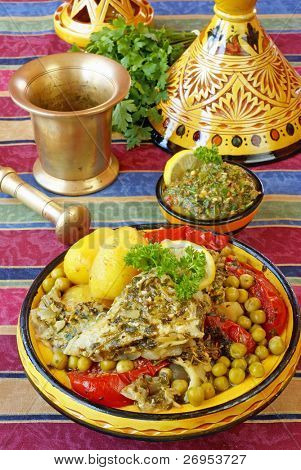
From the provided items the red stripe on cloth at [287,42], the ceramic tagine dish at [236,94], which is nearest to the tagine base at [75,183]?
the ceramic tagine dish at [236,94]

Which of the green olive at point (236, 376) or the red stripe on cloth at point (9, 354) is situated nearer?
the green olive at point (236, 376)

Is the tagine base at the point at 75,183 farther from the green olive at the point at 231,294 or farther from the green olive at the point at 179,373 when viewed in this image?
the green olive at the point at 179,373

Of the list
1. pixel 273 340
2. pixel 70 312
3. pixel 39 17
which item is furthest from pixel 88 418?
pixel 39 17

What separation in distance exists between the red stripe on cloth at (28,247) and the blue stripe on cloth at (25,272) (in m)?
0.02

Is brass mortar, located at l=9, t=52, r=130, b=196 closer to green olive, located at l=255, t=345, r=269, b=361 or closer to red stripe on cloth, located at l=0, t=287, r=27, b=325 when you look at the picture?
red stripe on cloth, located at l=0, t=287, r=27, b=325

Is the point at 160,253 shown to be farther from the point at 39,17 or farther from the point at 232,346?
the point at 39,17

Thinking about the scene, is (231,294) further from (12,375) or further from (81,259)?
(12,375)

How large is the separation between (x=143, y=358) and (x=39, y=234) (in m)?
0.74

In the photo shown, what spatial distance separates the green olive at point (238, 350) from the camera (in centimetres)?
117

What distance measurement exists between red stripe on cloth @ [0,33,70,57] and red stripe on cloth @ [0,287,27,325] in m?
1.23

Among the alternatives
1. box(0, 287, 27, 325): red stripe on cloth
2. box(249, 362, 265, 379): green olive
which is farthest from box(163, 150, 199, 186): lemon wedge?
box(249, 362, 265, 379): green olive

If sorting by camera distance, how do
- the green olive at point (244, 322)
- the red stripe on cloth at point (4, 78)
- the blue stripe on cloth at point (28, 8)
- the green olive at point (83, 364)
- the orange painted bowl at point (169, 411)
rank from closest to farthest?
the orange painted bowl at point (169, 411)
the green olive at point (83, 364)
the green olive at point (244, 322)
the red stripe on cloth at point (4, 78)
the blue stripe on cloth at point (28, 8)

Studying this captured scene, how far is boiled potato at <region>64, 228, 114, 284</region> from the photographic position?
129 centimetres

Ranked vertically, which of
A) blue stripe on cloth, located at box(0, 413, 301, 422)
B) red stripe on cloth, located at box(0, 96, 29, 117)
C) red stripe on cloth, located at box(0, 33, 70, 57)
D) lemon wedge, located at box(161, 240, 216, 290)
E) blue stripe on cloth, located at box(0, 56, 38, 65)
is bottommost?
blue stripe on cloth, located at box(0, 413, 301, 422)
